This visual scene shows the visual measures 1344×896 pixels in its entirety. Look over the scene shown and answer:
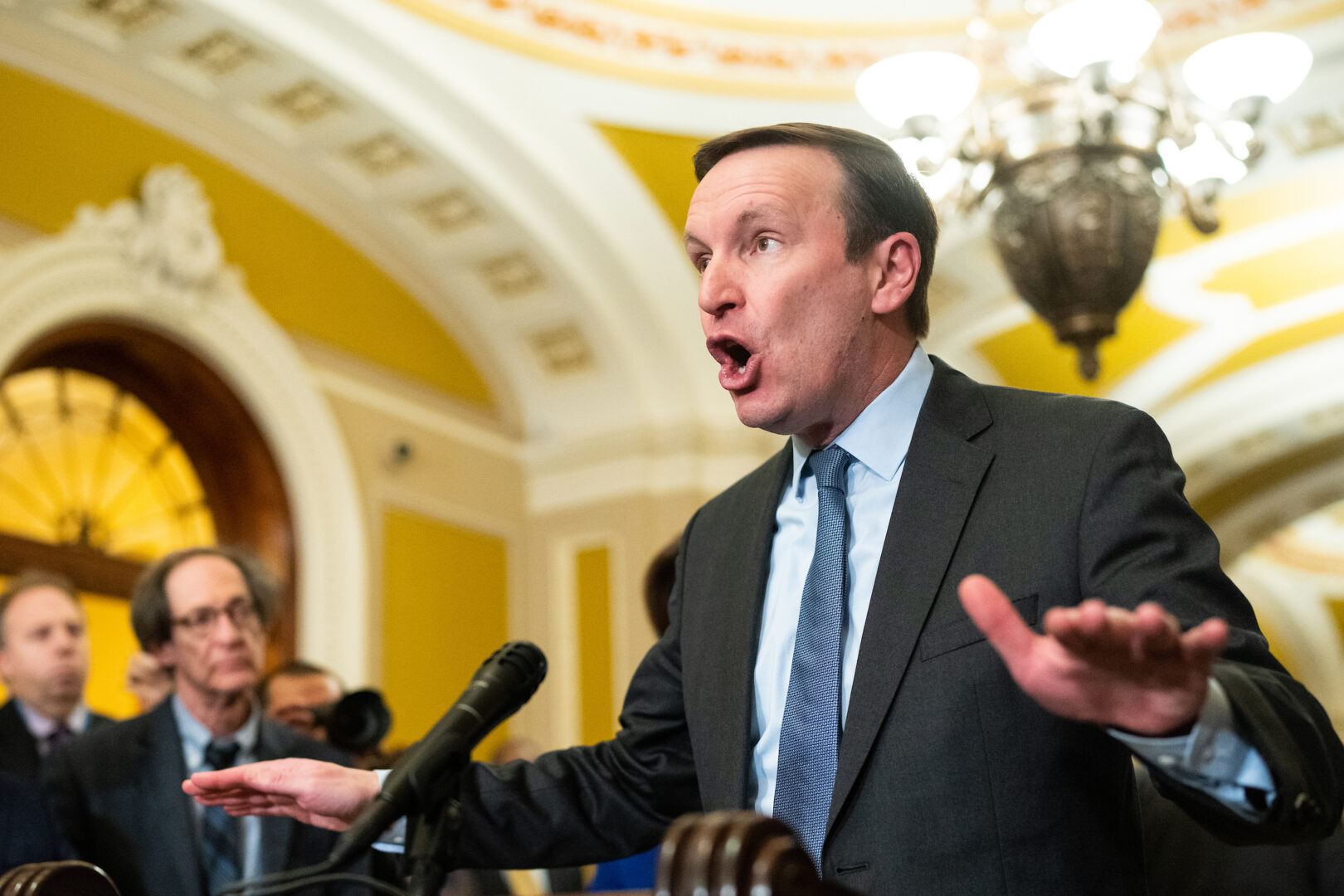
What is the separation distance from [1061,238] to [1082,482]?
2805 mm

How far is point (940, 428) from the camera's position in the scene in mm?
1427

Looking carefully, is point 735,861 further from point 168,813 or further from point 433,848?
point 168,813

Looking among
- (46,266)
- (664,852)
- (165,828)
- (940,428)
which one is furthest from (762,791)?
(46,266)

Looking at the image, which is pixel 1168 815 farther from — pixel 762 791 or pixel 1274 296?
pixel 1274 296

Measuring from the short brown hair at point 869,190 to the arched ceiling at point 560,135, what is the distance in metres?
4.44

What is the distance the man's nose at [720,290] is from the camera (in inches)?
58.6

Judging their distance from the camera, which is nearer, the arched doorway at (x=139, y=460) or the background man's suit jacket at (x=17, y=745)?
the background man's suit jacket at (x=17, y=745)

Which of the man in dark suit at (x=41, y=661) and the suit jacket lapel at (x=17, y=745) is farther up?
the man in dark suit at (x=41, y=661)

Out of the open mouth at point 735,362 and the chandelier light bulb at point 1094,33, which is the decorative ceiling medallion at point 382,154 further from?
the open mouth at point 735,362

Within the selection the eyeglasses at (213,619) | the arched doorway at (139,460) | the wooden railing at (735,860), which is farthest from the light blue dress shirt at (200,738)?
the arched doorway at (139,460)

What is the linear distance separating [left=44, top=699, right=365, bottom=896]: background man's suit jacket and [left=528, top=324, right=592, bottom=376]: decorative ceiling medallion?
4743mm

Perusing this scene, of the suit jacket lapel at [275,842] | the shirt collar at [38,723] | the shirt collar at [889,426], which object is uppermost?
the shirt collar at [889,426]

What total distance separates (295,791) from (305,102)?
519 centimetres

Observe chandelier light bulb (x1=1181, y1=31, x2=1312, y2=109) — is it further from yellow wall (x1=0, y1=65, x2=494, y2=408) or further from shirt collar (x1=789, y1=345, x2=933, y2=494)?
yellow wall (x1=0, y1=65, x2=494, y2=408)
